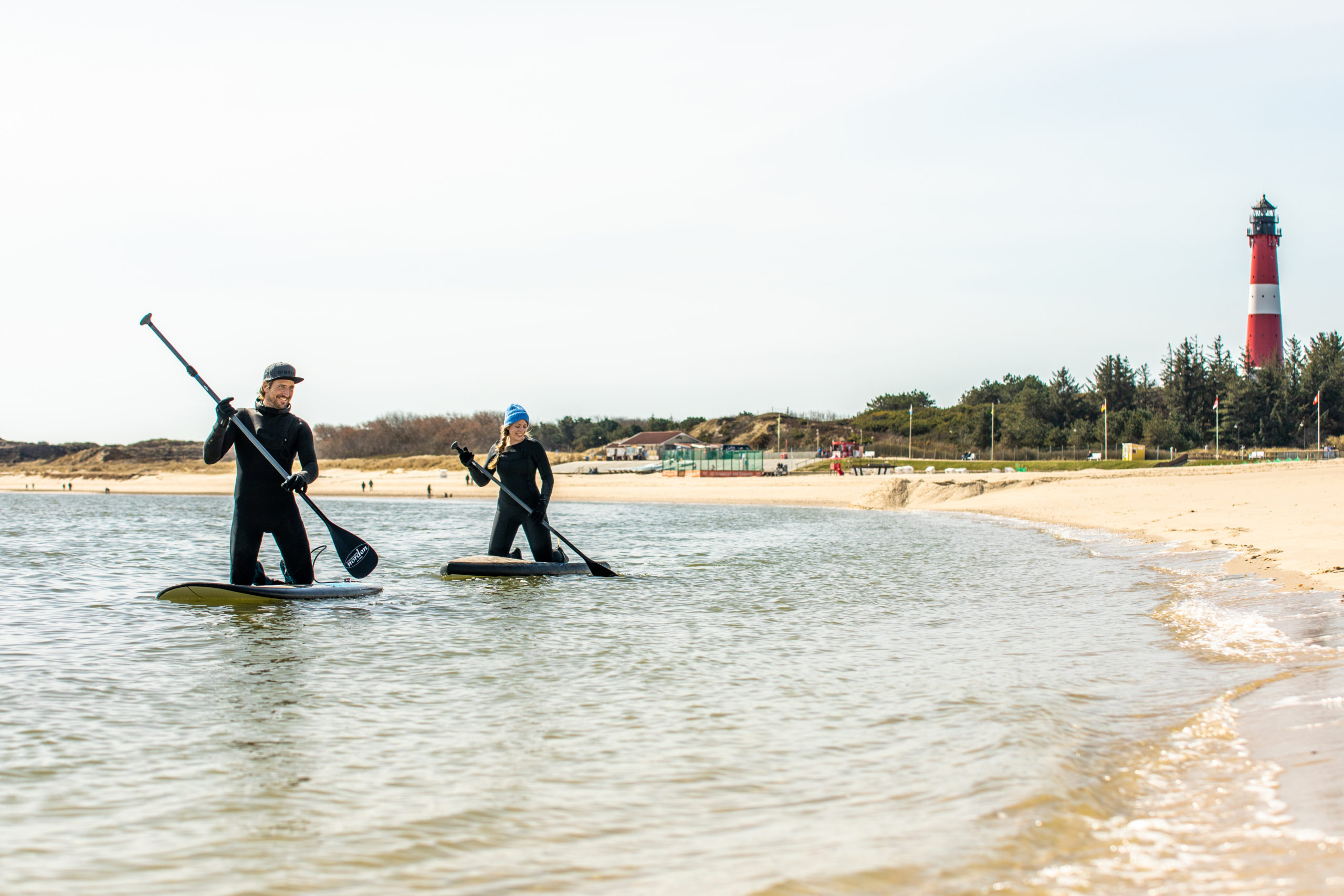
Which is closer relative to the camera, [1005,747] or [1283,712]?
[1005,747]

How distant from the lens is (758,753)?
14.9 ft

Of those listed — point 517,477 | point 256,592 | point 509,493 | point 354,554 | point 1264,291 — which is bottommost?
point 256,592

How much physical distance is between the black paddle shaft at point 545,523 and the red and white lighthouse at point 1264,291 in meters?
80.8

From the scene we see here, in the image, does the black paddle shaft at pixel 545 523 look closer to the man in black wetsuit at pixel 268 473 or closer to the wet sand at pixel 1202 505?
the man in black wetsuit at pixel 268 473

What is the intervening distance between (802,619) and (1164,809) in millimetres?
5231

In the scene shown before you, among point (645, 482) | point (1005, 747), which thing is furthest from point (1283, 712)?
point (645, 482)

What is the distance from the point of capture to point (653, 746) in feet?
15.4

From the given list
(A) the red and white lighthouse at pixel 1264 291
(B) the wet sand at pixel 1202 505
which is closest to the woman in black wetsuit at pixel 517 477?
(B) the wet sand at pixel 1202 505

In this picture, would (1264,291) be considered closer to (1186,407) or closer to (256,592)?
(1186,407)

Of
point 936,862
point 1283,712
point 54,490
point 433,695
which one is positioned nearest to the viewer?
point 936,862

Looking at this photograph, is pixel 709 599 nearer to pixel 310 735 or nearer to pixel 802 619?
pixel 802 619

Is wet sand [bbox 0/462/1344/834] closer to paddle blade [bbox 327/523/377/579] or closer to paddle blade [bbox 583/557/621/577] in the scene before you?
paddle blade [bbox 583/557/621/577]

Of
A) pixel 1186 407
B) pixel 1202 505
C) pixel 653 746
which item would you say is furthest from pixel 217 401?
pixel 1186 407

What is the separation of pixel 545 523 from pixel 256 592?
3.96 m
